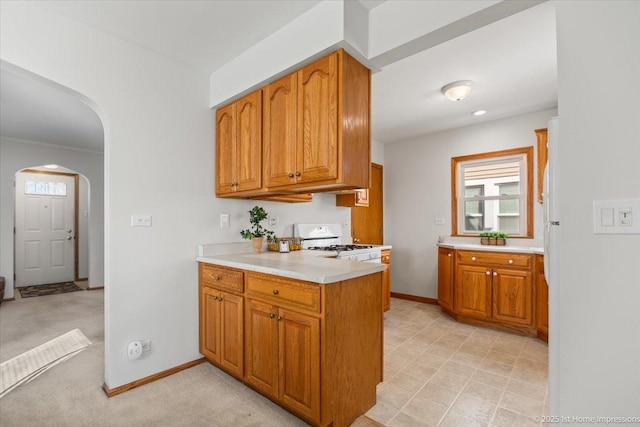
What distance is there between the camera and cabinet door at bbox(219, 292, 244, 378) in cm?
211

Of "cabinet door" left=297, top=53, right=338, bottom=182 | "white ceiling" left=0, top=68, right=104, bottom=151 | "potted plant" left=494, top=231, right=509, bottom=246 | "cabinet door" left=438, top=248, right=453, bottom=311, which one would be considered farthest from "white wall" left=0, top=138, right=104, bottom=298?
"potted plant" left=494, top=231, right=509, bottom=246

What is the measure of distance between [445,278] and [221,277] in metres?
2.90

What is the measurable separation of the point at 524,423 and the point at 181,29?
132 inches

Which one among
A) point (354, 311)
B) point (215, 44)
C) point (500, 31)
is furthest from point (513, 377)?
point (215, 44)

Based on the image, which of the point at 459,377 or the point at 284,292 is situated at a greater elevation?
the point at 284,292

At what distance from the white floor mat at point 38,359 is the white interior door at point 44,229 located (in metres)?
3.45

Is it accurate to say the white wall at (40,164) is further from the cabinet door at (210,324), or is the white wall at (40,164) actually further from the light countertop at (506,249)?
the light countertop at (506,249)

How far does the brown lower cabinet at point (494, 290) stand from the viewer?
10.5 ft

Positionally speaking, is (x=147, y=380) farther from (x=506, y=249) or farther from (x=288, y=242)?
(x=506, y=249)

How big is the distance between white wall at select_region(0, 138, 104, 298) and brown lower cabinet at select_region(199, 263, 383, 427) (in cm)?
448

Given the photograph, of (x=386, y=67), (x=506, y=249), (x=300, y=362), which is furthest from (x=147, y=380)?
(x=506, y=249)

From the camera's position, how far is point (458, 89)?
9.26 feet

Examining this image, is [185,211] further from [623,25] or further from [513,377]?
[513,377]

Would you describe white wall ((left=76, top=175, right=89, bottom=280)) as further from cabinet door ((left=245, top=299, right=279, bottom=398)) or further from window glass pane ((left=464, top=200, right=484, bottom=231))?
window glass pane ((left=464, top=200, right=484, bottom=231))
